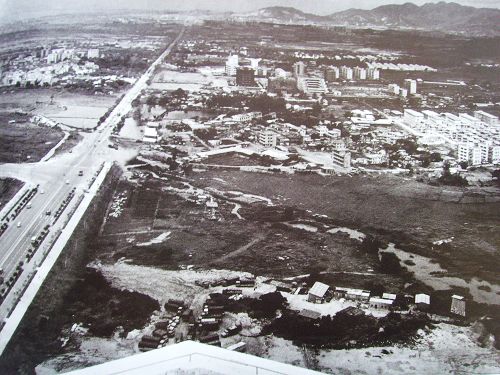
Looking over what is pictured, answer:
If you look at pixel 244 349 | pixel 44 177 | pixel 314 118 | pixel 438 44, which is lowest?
pixel 244 349

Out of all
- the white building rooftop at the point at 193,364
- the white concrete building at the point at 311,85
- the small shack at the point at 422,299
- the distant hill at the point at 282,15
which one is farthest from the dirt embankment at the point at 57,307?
the white concrete building at the point at 311,85

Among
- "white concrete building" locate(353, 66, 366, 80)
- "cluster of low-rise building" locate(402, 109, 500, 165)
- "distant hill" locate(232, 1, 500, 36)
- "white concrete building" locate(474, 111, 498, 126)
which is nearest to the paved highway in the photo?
"distant hill" locate(232, 1, 500, 36)

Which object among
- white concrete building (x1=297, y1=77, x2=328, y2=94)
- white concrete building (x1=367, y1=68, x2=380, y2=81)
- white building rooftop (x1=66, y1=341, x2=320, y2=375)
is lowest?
white building rooftop (x1=66, y1=341, x2=320, y2=375)

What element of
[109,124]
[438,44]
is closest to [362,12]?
[438,44]

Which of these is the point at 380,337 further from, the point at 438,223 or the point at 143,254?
the point at 143,254

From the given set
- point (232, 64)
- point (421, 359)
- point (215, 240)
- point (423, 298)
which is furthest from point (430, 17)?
point (421, 359)

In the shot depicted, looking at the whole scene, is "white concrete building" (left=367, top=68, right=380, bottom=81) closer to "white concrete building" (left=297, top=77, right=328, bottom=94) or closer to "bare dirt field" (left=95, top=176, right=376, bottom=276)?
"white concrete building" (left=297, top=77, right=328, bottom=94)

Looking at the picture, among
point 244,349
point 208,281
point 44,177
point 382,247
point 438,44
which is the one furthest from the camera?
point 438,44

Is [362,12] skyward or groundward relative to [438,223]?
skyward
